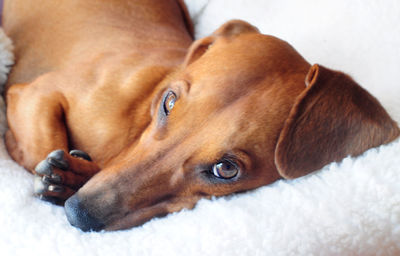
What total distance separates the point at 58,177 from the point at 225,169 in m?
0.66

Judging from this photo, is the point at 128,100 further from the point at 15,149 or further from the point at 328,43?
the point at 328,43

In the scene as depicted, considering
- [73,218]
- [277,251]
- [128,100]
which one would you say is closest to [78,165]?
[73,218]

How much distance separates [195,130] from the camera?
1.56m

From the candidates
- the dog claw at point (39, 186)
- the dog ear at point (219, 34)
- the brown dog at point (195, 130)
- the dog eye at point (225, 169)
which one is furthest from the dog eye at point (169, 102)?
the dog claw at point (39, 186)

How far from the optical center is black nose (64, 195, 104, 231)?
153 cm

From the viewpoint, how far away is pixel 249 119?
1.53 m

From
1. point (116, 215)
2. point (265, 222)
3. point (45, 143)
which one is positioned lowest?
point (45, 143)

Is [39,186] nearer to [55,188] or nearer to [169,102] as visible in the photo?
[55,188]

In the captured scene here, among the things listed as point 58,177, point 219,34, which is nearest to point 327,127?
point 219,34

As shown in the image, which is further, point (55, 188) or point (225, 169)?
point (55, 188)

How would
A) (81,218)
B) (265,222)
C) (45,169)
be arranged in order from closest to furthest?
(265,222) → (81,218) → (45,169)

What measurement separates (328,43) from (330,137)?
0.99m

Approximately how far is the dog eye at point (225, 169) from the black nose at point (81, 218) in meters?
0.45

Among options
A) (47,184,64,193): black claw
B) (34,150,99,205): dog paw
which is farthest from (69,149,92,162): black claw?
(47,184,64,193): black claw
